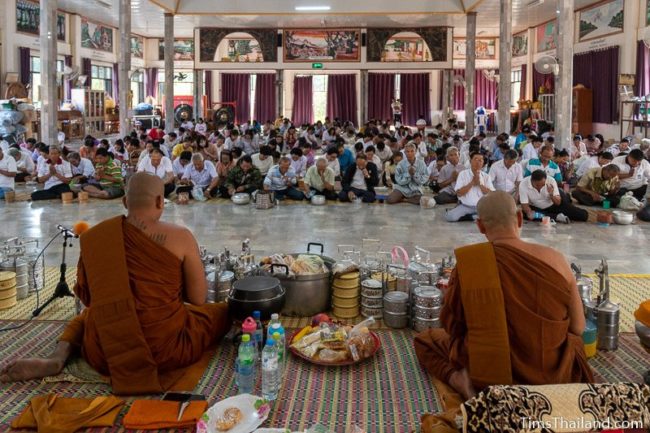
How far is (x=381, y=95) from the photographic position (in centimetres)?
2641

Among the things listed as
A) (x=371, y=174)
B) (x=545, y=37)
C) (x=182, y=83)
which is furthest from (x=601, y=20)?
(x=182, y=83)

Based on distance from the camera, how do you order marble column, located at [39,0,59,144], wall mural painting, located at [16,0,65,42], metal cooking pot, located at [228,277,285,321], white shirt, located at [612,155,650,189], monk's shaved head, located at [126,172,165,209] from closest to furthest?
monk's shaved head, located at [126,172,165,209]
metal cooking pot, located at [228,277,285,321]
white shirt, located at [612,155,650,189]
marble column, located at [39,0,59,144]
wall mural painting, located at [16,0,65,42]

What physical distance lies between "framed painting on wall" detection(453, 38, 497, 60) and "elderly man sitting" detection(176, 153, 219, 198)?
1830 cm

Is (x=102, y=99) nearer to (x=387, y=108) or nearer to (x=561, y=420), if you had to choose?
(x=387, y=108)

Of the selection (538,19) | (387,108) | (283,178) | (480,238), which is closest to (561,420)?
(480,238)

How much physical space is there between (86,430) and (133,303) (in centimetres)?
59

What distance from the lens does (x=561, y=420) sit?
2.32 metres

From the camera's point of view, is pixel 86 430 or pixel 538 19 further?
pixel 538 19

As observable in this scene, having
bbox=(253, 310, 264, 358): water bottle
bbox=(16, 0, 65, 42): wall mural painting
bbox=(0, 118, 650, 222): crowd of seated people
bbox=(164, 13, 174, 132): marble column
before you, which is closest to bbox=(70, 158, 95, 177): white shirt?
bbox=(0, 118, 650, 222): crowd of seated people

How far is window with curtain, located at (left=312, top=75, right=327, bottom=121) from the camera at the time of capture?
1054 inches

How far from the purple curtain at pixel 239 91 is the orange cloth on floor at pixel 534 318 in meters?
24.8

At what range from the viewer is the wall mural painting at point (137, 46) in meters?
25.6

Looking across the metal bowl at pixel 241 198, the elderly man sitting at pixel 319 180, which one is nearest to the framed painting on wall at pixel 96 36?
the metal bowl at pixel 241 198

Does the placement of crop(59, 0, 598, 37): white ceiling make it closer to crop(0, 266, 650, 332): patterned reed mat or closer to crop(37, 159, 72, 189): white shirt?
crop(37, 159, 72, 189): white shirt
